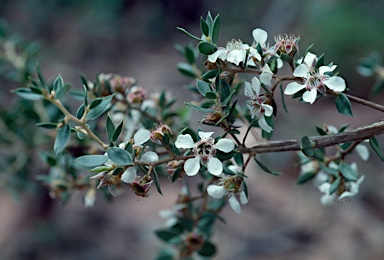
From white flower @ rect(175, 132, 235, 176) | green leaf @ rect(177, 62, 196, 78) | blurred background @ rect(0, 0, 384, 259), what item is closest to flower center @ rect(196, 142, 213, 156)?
white flower @ rect(175, 132, 235, 176)

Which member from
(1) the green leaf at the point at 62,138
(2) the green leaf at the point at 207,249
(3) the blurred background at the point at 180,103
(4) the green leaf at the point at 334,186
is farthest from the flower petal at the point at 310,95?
(3) the blurred background at the point at 180,103

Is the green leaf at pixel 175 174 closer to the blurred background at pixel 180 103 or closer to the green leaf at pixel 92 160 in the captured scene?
the green leaf at pixel 92 160

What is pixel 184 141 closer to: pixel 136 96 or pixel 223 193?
pixel 223 193

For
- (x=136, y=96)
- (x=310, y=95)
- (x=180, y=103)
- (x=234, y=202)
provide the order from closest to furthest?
1. (x=310, y=95)
2. (x=234, y=202)
3. (x=136, y=96)
4. (x=180, y=103)

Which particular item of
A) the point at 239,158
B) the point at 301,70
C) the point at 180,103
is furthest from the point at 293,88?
the point at 180,103

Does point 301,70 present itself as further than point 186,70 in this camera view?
No

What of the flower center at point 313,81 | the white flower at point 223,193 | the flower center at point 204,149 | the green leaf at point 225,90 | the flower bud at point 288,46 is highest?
the flower bud at point 288,46
